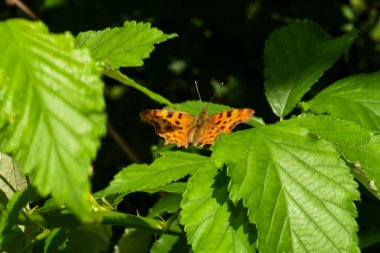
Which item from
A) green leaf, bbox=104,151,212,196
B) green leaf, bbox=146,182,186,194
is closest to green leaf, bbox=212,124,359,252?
green leaf, bbox=104,151,212,196

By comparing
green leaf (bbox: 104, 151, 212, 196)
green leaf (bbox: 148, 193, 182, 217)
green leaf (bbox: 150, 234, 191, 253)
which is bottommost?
green leaf (bbox: 150, 234, 191, 253)

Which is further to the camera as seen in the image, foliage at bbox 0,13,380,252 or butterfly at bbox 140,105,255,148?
butterfly at bbox 140,105,255,148

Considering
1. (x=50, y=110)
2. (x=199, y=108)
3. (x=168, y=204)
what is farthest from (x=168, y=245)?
(x=50, y=110)

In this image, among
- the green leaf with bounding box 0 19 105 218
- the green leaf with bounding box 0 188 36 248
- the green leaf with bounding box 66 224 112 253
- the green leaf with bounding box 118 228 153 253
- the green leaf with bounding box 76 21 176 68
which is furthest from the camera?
the green leaf with bounding box 118 228 153 253

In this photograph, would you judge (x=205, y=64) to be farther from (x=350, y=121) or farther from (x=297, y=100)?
(x=350, y=121)

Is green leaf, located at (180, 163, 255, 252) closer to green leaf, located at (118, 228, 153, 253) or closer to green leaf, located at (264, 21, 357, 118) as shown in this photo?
green leaf, located at (118, 228, 153, 253)

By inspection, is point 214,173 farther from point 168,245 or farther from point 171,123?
point 168,245

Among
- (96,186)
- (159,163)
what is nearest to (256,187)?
(159,163)
